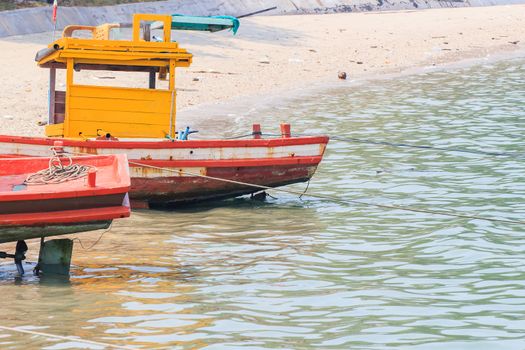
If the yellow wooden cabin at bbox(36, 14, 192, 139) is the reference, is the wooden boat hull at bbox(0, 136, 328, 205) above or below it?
below

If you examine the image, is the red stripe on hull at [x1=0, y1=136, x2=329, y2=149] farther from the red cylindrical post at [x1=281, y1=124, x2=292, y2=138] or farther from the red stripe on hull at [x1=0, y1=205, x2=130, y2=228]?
the red stripe on hull at [x1=0, y1=205, x2=130, y2=228]

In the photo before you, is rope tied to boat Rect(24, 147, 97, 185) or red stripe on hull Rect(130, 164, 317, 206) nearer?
rope tied to boat Rect(24, 147, 97, 185)

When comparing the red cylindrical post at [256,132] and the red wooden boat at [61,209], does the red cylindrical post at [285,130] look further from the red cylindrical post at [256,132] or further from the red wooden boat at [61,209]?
the red wooden boat at [61,209]

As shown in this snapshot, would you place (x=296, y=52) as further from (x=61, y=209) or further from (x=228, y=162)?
(x=61, y=209)

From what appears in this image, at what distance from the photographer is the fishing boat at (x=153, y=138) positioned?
14523 millimetres

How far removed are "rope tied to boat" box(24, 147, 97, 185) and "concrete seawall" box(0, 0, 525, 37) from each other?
18.1 metres

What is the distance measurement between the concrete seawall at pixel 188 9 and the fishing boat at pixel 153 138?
15091mm

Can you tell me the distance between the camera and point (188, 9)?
37344mm

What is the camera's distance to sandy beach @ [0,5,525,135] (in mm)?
24828

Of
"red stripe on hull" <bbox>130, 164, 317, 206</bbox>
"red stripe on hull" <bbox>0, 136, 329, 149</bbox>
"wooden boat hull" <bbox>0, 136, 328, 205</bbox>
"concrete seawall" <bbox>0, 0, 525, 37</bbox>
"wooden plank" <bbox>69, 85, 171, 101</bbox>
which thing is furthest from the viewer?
"concrete seawall" <bbox>0, 0, 525, 37</bbox>

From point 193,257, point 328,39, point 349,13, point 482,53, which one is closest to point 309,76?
point 328,39

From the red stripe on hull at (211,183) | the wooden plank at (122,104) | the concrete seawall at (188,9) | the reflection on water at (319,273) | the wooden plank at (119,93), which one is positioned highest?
the concrete seawall at (188,9)

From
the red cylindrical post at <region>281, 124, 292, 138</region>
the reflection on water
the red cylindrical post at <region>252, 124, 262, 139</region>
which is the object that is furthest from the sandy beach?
the reflection on water

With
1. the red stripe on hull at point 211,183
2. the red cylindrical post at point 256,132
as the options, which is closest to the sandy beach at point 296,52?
the red stripe on hull at point 211,183
